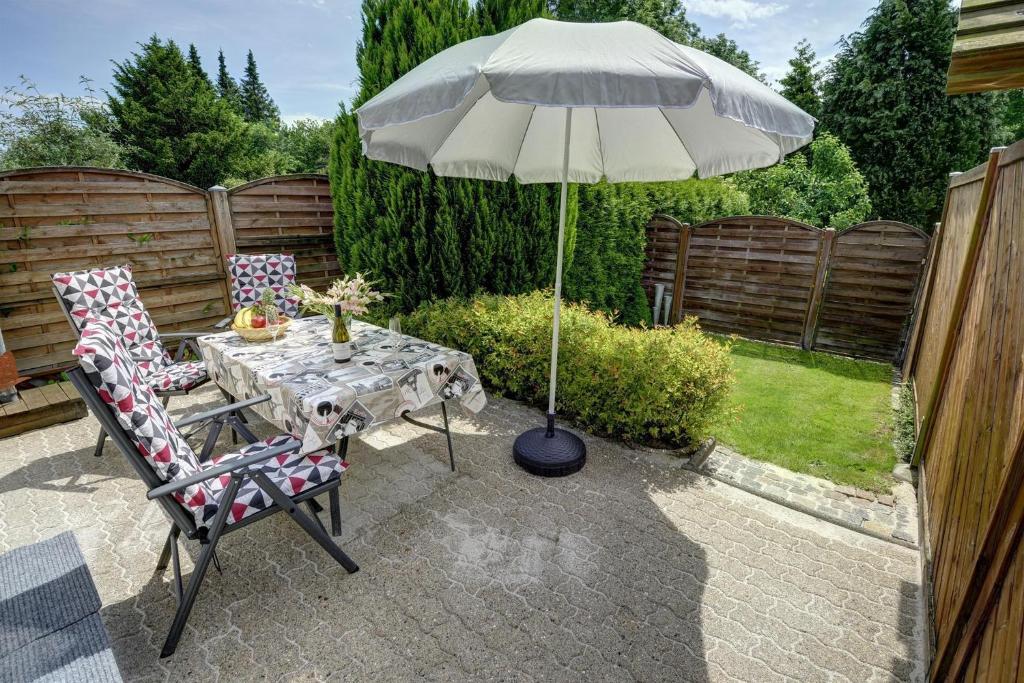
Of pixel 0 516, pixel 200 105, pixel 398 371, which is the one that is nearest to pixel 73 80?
pixel 200 105

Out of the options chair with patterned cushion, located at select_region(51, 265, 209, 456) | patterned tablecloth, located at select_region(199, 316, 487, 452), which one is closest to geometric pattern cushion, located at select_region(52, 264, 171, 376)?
chair with patterned cushion, located at select_region(51, 265, 209, 456)

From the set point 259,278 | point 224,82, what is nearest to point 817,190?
point 259,278

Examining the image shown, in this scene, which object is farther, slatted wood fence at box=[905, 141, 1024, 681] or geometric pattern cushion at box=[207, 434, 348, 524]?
geometric pattern cushion at box=[207, 434, 348, 524]

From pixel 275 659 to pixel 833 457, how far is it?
414cm

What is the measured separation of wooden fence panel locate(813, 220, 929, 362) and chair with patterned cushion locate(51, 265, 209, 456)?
25.1ft

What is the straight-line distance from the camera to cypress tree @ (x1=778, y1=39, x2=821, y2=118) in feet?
62.5

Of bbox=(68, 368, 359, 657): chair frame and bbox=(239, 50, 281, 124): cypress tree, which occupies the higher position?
bbox=(239, 50, 281, 124): cypress tree

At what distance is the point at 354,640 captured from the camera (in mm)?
2131

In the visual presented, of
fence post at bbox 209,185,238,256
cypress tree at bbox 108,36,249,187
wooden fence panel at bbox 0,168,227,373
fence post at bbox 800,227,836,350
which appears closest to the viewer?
wooden fence panel at bbox 0,168,227,373

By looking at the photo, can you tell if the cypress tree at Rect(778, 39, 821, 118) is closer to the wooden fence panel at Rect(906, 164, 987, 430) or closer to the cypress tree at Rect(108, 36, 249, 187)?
the wooden fence panel at Rect(906, 164, 987, 430)

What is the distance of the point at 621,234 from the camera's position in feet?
25.8

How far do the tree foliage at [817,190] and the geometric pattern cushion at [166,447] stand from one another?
1172 centimetres

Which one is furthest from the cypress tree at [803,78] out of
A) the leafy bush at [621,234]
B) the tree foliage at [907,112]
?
the leafy bush at [621,234]

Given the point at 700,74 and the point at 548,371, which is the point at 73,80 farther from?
the point at 700,74
